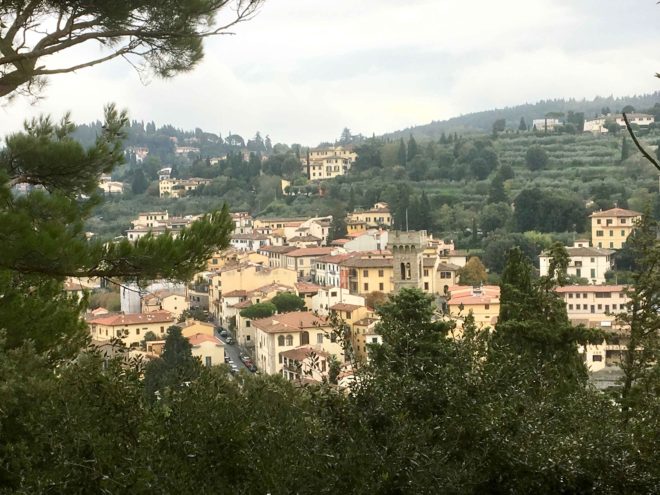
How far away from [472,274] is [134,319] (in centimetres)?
1673

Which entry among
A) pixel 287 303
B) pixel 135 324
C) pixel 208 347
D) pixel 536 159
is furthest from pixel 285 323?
pixel 536 159

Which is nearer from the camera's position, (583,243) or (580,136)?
(583,243)

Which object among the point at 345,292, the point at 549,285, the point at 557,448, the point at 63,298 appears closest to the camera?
the point at 557,448

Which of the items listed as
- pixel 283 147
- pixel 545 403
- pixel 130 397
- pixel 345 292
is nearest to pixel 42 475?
pixel 130 397

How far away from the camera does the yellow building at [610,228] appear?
4759cm

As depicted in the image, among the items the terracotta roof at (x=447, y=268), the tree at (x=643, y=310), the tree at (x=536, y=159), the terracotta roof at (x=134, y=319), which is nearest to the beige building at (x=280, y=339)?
the terracotta roof at (x=134, y=319)

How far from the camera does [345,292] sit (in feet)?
118

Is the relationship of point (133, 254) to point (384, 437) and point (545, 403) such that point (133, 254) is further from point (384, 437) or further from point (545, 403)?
point (545, 403)

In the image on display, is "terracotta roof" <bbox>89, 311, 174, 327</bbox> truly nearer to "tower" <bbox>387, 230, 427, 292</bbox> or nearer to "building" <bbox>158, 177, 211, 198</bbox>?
"tower" <bbox>387, 230, 427, 292</bbox>

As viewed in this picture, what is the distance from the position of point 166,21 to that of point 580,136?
88.2 meters

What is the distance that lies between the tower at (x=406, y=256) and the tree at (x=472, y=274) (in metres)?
8.58

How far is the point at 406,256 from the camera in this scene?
106 ft

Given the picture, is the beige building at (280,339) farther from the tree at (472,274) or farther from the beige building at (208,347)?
the tree at (472,274)

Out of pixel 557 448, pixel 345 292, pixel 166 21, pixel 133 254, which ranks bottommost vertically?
pixel 345 292
